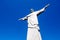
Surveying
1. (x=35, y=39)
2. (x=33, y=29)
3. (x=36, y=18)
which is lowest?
(x=35, y=39)

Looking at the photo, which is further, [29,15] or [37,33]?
[29,15]

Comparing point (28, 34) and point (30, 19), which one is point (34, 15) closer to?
point (30, 19)

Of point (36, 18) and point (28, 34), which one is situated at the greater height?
point (36, 18)

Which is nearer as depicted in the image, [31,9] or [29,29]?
[29,29]

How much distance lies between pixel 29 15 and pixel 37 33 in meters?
2.48

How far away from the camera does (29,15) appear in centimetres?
1777

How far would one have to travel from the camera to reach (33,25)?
16.8 m

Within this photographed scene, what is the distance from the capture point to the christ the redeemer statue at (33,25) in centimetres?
1616

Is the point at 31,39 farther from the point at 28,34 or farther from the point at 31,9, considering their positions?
the point at 31,9

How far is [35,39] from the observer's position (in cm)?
1603

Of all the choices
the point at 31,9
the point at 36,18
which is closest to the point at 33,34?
the point at 36,18

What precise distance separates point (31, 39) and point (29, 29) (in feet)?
3.73

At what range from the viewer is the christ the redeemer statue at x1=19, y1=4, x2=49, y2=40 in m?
16.2

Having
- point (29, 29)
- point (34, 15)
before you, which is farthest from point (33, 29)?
point (34, 15)
